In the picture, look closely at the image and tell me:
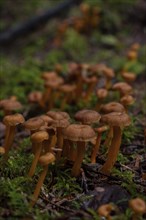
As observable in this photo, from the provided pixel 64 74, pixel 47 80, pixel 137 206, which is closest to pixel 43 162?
pixel 137 206

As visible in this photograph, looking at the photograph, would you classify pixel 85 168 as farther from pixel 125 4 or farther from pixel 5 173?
pixel 125 4

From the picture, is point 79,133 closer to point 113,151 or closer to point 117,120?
point 117,120

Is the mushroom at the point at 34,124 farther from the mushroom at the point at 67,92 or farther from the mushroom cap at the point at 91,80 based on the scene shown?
the mushroom cap at the point at 91,80

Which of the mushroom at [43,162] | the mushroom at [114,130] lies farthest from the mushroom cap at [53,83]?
the mushroom at [43,162]

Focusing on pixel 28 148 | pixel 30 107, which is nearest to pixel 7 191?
pixel 28 148

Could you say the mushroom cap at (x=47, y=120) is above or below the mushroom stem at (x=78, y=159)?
above

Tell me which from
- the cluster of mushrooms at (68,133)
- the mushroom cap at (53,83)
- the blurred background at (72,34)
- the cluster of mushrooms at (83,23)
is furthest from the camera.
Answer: the cluster of mushrooms at (83,23)
